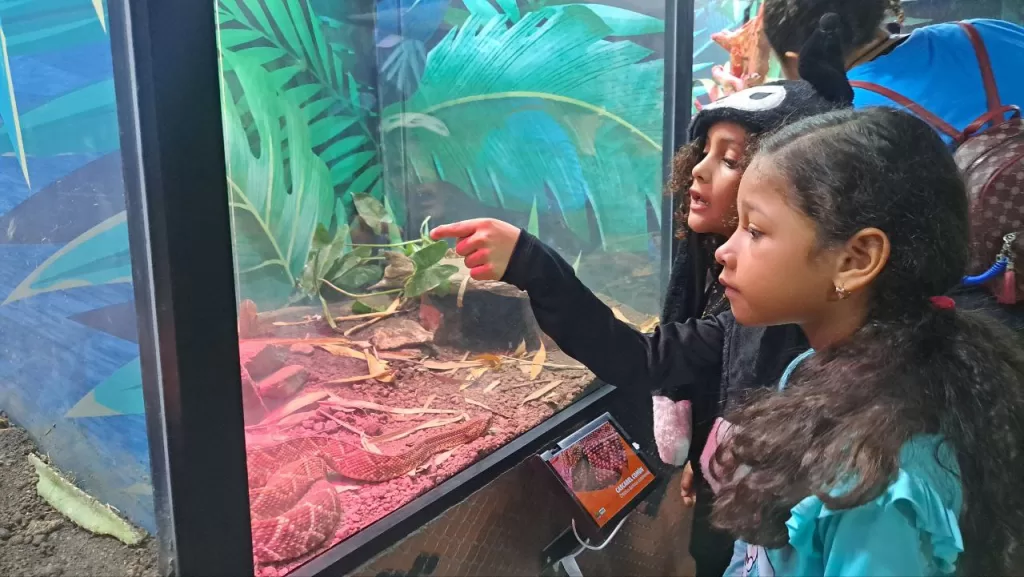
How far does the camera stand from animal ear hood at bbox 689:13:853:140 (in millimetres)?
1156

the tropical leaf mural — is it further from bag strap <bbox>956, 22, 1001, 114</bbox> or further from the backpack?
bag strap <bbox>956, 22, 1001, 114</bbox>

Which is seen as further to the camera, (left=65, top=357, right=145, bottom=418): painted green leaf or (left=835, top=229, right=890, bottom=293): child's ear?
(left=65, top=357, right=145, bottom=418): painted green leaf

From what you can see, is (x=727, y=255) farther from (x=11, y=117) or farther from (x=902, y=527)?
(x=11, y=117)

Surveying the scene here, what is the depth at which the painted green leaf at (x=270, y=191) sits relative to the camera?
3.73 ft

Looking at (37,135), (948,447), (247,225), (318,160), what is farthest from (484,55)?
(948,447)

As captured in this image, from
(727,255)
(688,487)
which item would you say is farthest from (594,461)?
(727,255)

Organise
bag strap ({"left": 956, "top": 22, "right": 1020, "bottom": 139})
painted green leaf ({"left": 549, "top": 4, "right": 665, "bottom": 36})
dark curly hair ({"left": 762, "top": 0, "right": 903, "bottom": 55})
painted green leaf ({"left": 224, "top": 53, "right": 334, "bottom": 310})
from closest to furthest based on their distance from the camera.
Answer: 1. painted green leaf ({"left": 224, "top": 53, "right": 334, "bottom": 310})
2. bag strap ({"left": 956, "top": 22, "right": 1020, "bottom": 139})
3. dark curly hair ({"left": 762, "top": 0, "right": 903, "bottom": 55})
4. painted green leaf ({"left": 549, "top": 4, "right": 665, "bottom": 36})

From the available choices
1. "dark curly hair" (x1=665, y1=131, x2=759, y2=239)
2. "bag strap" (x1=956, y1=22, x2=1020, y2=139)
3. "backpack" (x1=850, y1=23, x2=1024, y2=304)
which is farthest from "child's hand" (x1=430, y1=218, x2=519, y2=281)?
"bag strap" (x1=956, y1=22, x2=1020, y2=139)

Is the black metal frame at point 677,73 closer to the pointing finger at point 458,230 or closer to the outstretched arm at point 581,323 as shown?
Result: the outstretched arm at point 581,323

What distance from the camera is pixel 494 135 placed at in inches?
76.4

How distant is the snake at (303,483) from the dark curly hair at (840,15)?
1.22m

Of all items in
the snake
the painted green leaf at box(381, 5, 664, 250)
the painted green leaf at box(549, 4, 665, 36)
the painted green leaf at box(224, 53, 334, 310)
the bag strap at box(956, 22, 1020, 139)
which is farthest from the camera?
the painted green leaf at box(549, 4, 665, 36)

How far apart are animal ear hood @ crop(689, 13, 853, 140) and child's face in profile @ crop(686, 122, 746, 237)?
0.03 meters

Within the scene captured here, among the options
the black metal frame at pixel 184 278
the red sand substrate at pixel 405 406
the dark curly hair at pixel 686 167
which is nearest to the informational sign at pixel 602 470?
the red sand substrate at pixel 405 406
